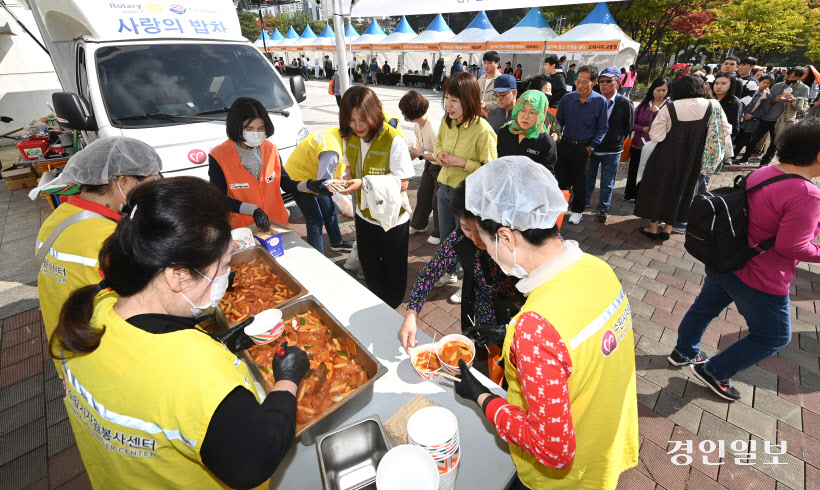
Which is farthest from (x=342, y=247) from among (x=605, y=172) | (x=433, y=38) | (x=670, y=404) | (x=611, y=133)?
(x=433, y=38)

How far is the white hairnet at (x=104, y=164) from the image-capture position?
1.92 metres

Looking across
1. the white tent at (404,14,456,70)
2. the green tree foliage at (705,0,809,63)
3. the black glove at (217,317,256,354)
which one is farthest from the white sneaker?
the green tree foliage at (705,0,809,63)

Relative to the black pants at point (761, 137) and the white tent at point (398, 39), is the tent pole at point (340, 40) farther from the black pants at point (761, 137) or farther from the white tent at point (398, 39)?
the white tent at point (398, 39)

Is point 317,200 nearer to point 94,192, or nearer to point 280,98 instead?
point 280,98

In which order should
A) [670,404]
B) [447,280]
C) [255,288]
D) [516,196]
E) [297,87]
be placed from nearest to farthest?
[516,196], [255,288], [670,404], [447,280], [297,87]

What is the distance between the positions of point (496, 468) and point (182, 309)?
51.3 inches

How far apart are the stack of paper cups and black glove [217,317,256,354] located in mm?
945

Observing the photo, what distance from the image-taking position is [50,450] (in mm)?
2521

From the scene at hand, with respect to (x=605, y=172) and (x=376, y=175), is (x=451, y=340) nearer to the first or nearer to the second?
(x=376, y=175)

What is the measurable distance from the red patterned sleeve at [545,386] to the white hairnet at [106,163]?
2225 millimetres

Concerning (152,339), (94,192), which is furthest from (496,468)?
(94,192)

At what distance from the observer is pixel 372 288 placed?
3.39 meters

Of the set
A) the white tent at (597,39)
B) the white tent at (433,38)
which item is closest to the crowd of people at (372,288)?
the white tent at (597,39)

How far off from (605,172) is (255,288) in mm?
5468
